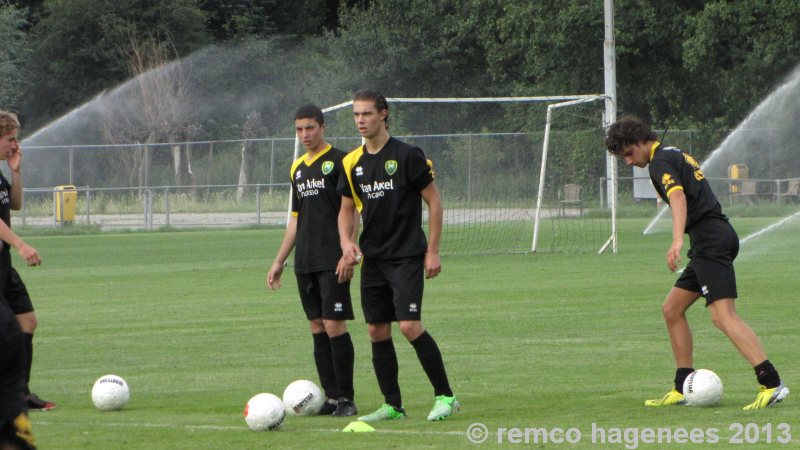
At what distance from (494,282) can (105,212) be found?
88.9 feet

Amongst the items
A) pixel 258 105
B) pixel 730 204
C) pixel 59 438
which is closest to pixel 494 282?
pixel 59 438

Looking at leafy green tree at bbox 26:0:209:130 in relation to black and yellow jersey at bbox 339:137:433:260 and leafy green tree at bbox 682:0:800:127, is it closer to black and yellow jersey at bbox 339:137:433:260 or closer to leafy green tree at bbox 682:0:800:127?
leafy green tree at bbox 682:0:800:127

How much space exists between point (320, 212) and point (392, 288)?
968mm

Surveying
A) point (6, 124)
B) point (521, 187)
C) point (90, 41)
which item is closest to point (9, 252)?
point (6, 124)

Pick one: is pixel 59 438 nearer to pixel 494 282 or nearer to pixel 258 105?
pixel 494 282

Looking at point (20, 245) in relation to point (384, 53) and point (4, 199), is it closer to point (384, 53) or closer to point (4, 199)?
point (4, 199)

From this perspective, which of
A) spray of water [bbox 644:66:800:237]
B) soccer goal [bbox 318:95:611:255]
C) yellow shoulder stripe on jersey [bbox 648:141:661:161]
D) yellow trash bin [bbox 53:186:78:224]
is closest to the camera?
yellow shoulder stripe on jersey [bbox 648:141:661:161]

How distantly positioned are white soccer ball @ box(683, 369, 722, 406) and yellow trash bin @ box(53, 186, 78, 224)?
3389 cm

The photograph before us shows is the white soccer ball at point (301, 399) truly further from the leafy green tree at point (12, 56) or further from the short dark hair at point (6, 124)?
the leafy green tree at point (12, 56)

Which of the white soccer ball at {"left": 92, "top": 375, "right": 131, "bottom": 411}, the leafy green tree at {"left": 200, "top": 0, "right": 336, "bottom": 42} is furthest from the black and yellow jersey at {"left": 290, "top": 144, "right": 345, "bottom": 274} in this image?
the leafy green tree at {"left": 200, "top": 0, "right": 336, "bottom": 42}

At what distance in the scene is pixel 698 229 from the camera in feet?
29.0

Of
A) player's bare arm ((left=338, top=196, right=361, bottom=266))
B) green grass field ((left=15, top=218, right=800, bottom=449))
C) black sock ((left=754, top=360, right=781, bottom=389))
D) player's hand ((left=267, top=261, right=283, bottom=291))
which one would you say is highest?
player's bare arm ((left=338, top=196, right=361, bottom=266))

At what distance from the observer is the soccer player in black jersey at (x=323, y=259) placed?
905cm

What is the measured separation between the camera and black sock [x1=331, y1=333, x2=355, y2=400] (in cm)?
906
